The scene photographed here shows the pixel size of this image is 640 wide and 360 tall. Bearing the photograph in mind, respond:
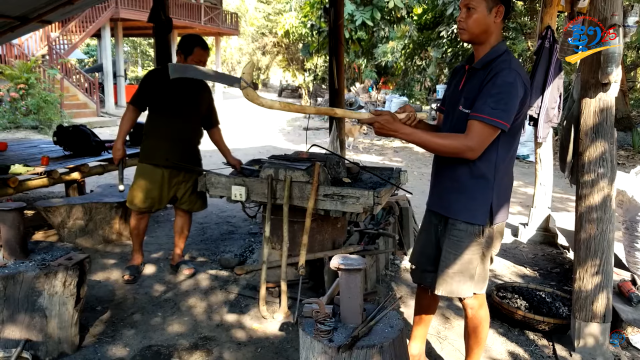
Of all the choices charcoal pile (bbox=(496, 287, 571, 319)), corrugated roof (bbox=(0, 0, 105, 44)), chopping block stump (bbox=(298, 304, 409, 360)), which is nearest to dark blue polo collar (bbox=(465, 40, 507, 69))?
chopping block stump (bbox=(298, 304, 409, 360))

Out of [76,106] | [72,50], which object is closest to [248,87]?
[76,106]

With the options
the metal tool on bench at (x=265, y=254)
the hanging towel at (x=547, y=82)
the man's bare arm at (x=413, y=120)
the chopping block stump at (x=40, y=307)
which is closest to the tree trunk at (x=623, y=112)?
the hanging towel at (x=547, y=82)

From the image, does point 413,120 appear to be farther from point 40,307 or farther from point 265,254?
point 40,307

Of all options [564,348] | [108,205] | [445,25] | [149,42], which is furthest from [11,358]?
[149,42]

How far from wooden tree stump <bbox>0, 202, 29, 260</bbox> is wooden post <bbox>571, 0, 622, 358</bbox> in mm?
3712

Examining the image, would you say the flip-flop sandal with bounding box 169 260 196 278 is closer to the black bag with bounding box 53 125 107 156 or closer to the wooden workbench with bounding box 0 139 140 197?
the wooden workbench with bounding box 0 139 140 197

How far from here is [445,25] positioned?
29.9 feet

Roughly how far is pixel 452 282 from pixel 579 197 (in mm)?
→ 1420

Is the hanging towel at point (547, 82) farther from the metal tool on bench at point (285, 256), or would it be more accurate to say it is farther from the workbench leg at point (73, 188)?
the workbench leg at point (73, 188)

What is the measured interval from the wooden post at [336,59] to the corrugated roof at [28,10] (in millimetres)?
3083

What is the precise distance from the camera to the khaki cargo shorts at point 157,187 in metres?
3.79

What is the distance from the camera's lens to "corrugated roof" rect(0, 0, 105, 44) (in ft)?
16.2

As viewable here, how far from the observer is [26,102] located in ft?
39.6

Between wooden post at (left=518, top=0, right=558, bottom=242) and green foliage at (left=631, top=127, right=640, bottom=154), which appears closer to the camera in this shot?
wooden post at (left=518, top=0, right=558, bottom=242)
